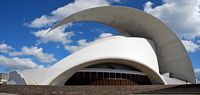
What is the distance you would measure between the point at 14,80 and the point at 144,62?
13860 mm

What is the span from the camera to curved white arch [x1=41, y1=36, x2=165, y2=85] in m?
26.6

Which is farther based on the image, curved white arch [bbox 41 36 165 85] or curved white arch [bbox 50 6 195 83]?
curved white arch [bbox 50 6 195 83]

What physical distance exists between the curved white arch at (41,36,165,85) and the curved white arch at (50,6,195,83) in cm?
235

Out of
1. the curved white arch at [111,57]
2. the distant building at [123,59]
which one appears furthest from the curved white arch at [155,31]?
the curved white arch at [111,57]

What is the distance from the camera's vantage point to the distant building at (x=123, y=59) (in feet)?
88.6

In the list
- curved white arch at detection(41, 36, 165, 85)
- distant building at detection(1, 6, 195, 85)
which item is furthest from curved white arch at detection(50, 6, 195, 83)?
curved white arch at detection(41, 36, 165, 85)

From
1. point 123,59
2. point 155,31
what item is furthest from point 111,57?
point 155,31

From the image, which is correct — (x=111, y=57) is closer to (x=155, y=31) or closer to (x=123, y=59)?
(x=123, y=59)

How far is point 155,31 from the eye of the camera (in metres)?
35.3

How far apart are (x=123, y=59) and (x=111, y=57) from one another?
1.48 metres

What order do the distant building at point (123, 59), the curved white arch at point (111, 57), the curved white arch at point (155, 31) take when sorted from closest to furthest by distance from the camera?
the curved white arch at point (111, 57) → the distant building at point (123, 59) → the curved white arch at point (155, 31)

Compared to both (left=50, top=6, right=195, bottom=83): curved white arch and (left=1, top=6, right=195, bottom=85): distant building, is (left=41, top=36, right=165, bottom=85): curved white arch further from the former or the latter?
(left=50, top=6, right=195, bottom=83): curved white arch

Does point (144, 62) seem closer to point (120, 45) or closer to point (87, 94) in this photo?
point (120, 45)

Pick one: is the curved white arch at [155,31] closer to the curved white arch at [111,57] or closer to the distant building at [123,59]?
the distant building at [123,59]
